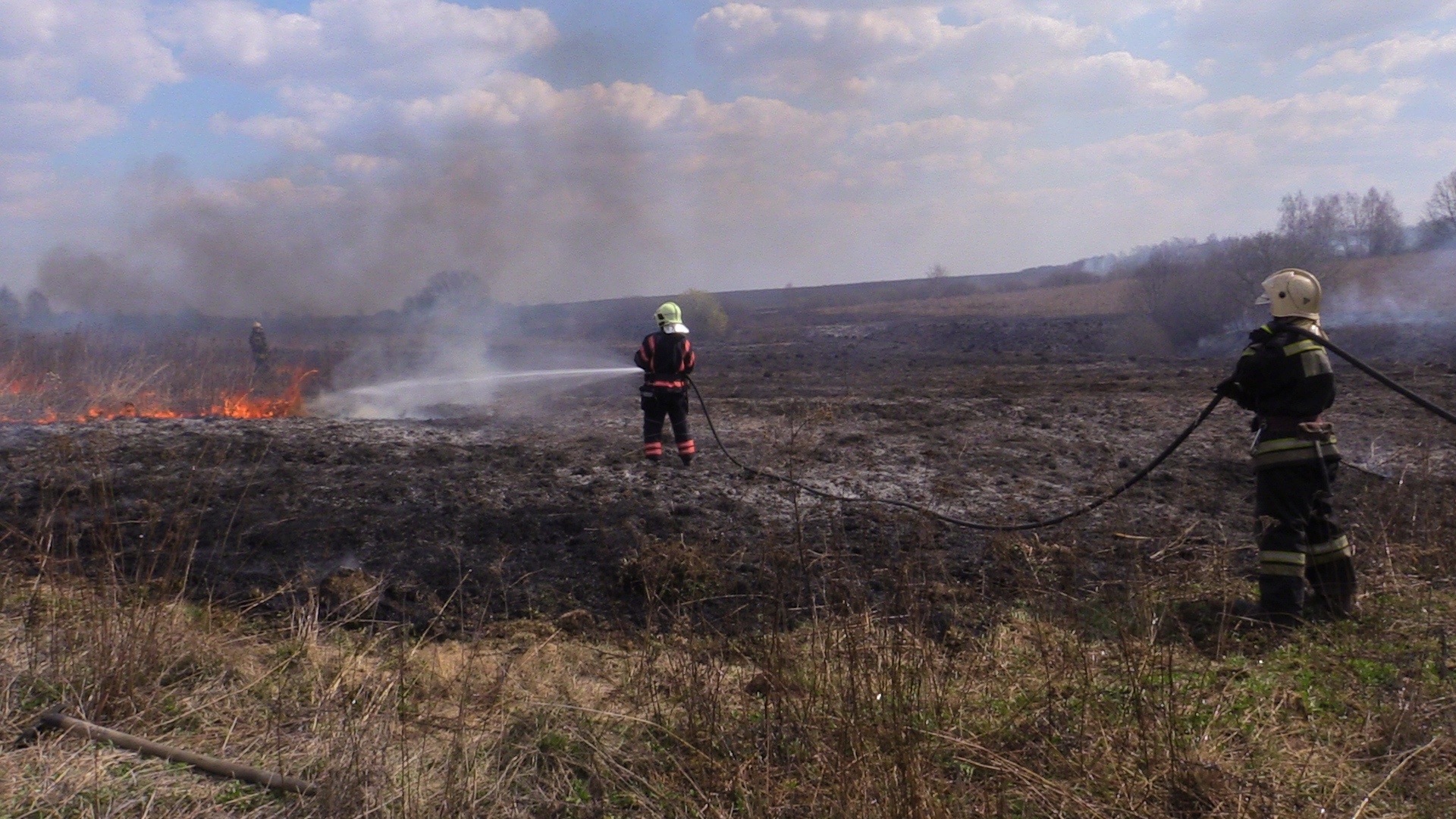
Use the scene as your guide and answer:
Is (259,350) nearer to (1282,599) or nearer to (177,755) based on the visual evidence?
(177,755)

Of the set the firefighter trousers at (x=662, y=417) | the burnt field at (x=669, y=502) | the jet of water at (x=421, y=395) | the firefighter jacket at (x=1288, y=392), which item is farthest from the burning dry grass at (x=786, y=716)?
the jet of water at (x=421, y=395)

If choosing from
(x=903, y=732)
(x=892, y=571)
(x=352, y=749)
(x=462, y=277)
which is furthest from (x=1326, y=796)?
(x=462, y=277)

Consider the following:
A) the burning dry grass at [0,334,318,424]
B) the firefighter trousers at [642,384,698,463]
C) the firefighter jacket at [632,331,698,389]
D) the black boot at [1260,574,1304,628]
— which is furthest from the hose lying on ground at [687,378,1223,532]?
the burning dry grass at [0,334,318,424]

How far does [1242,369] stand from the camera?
14.9 feet

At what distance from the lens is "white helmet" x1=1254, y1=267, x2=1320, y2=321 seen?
4527mm

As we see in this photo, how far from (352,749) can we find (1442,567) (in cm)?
538

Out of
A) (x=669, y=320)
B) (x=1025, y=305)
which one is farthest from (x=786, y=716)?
(x=1025, y=305)

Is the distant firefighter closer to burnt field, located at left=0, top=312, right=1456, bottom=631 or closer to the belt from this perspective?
burnt field, located at left=0, top=312, right=1456, bottom=631

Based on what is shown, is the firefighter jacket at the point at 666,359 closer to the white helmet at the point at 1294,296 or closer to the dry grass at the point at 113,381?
the white helmet at the point at 1294,296

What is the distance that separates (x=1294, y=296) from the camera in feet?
14.9

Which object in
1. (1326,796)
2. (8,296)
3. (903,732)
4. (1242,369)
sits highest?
(8,296)

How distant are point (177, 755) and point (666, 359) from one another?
21.0 ft

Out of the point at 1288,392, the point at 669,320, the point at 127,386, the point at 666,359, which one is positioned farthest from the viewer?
the point at 127,386

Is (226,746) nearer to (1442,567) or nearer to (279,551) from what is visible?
(279,551)
